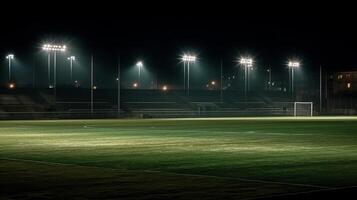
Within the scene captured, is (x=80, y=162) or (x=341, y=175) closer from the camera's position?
(x=341, y=175)

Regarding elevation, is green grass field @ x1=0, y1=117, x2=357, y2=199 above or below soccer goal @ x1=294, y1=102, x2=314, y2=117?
below

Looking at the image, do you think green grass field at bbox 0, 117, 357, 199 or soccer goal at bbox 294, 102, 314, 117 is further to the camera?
soccer goal at bbox 294, 102, 314, 117

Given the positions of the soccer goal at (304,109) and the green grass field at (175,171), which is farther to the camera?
the soccer goal at (304,109)

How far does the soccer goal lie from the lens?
314 feet

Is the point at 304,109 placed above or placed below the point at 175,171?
above

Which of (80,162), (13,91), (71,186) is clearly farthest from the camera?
(13,91)

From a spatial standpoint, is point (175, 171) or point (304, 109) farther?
point (304, 109)

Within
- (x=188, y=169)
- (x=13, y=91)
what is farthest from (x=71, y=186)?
(x=13, y=91)

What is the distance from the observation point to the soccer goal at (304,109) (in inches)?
3763

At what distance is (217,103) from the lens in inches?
4139

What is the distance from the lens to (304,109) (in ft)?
334

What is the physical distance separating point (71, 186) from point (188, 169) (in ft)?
14.3

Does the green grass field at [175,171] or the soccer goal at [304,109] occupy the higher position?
the soccer goal at [304,109]

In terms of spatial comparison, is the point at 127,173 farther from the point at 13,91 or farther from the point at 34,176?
the point at 13,91
